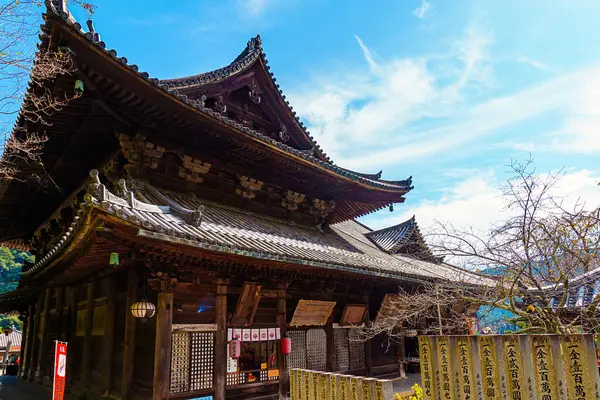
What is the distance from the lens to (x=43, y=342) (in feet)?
41.5

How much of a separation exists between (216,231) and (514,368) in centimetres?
535

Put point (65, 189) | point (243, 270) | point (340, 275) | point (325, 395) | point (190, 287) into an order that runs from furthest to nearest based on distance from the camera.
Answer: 1. point (65, 189)
2. point (340, 275)
3. point (243, 270)
4. point (190, 287)
5. point (325, 395)

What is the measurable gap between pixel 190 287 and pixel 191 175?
119 inches

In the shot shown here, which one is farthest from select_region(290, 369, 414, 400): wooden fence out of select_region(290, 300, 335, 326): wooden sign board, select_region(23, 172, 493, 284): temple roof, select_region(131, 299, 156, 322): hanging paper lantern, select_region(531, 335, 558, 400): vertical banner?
select_region(131, 299, 156, 322): hanging paper lantern

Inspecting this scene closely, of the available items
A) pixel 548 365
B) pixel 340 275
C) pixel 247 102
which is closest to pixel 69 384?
pixel 340 275

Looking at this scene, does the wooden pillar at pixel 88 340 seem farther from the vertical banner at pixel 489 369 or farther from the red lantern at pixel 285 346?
the vertical banner at pixel 489 369

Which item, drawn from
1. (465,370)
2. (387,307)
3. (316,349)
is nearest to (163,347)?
(316,349)

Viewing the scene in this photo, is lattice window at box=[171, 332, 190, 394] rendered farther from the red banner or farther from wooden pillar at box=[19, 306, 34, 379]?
wooden pillar at box=[19, 306, 34, 379]

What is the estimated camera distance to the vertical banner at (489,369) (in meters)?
4.35

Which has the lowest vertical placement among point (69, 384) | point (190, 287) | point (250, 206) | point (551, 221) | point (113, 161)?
point (69, 384)

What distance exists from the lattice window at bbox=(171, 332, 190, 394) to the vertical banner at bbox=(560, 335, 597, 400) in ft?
20.6

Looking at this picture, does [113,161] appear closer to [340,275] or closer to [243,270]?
[243,270]

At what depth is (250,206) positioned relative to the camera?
1103cm

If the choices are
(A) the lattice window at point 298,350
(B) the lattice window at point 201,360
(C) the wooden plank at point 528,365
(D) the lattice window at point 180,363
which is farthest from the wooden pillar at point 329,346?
(C) the wooden plank at point 528,365
